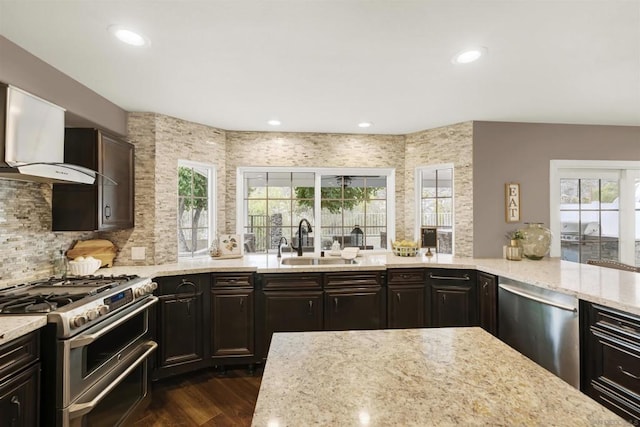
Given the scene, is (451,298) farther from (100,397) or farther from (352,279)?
(100,397)

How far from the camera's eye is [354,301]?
2.89 meters

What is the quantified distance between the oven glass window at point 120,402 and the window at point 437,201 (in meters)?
3.07

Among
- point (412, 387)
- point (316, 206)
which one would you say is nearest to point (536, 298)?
point (412, 387)

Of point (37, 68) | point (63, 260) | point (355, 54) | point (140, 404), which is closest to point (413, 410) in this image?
point (355, 54)

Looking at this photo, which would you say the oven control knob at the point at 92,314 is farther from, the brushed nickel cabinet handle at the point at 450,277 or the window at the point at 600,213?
the window at the point at 600,213

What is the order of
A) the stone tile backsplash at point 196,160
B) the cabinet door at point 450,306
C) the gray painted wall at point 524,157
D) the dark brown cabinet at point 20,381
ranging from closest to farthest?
the dark brown cabinet at point 20,381 < the stone tile backsplash at point 196,160 < the cabinet door at point 450,306 < the gray painted wall at point 524,157

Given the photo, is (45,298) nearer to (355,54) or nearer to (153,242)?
(153,242)

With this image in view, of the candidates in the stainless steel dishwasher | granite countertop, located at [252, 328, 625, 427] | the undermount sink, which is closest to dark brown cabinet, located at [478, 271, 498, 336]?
the stainless steel dishwasher

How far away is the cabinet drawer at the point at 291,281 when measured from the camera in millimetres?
2795

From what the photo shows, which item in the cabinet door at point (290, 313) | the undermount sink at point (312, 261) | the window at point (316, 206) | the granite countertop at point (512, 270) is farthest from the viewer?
the window at point (316, 206)

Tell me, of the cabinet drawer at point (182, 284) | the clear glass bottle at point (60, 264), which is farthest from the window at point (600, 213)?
the clear glass bottle at point (60, 264)

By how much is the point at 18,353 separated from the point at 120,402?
762 millimetres

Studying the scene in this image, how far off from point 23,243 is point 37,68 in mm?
1222

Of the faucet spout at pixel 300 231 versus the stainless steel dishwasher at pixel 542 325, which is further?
the faucet spout at pixel 300 231
